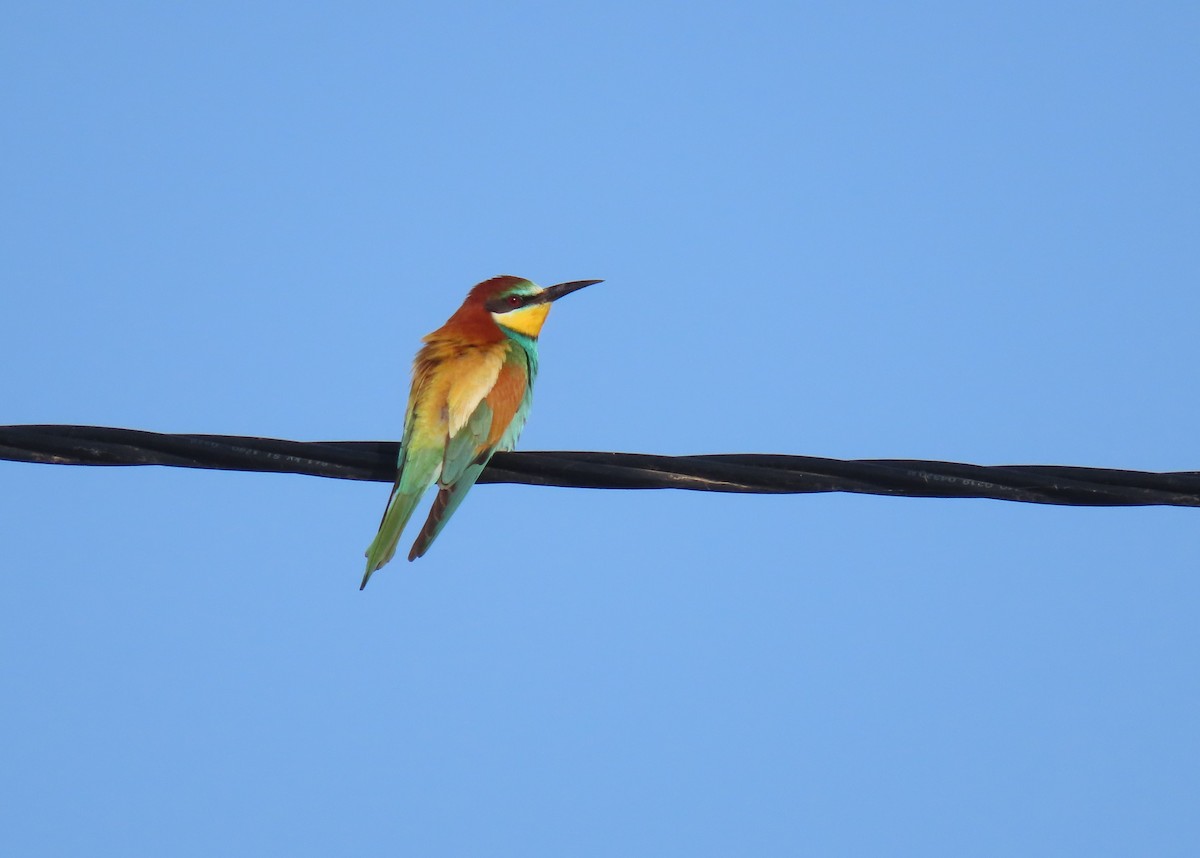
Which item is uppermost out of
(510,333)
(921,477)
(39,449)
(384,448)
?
(510,333)

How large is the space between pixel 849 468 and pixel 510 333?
249 cm

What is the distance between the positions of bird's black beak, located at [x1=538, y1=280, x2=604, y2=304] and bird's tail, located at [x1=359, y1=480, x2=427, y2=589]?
5.79 feet

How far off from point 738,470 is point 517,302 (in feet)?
8.52

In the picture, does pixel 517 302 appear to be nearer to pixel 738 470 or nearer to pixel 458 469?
pixel 458 469

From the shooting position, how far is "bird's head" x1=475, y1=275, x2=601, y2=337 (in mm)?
5289

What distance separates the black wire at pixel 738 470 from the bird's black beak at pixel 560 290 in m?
2.55

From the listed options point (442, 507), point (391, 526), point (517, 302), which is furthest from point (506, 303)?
point (391, 526)

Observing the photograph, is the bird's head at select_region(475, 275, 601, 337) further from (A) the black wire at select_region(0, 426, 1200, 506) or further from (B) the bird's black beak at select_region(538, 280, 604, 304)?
(A) the black wire at select_region(0, 426, 1200, 506)

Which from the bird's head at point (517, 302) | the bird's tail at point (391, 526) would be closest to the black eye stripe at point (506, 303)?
the bird's head at point (517, 302)

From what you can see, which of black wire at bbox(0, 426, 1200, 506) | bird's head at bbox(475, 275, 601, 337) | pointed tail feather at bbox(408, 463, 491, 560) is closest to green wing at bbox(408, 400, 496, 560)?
pointed tail feather at bbox(408, 463, 491, 560)

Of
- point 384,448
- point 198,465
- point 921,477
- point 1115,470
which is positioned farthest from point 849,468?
point 198,465

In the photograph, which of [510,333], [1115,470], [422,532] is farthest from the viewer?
[510,333]

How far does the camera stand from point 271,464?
2.90 meters

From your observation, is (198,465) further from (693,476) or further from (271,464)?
(693,476)
